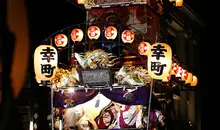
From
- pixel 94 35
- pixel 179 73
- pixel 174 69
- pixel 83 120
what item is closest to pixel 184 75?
pixel 179 73

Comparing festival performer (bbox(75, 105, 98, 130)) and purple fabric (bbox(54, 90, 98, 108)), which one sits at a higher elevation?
purple fabric (bbox(54, 90, 98, 108))

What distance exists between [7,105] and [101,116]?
479 cm

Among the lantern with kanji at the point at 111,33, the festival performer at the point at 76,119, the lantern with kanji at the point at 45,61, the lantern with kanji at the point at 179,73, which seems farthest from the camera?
the lantern with kanji at the point at 179,73

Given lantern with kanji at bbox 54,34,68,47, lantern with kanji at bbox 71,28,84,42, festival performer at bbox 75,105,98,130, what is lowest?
festival performer at bbox 75,105,98,130

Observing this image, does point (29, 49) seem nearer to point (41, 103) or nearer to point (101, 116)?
point (41, 103)

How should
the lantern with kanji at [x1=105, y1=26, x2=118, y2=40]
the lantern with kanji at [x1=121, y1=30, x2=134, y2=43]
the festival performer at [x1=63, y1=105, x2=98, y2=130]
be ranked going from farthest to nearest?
the lantern with kanji at [x1=121, y1=30, x2=134, y2=43], the lantern with kanji at [x1=105, y1=26, x2=118, y2=40], the festival performer at [x1=63, y1=105, x2=98, y2=130]

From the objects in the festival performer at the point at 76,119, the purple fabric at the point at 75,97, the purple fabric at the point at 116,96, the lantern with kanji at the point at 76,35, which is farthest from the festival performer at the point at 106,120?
the lantern with kanji at the point at 76,35

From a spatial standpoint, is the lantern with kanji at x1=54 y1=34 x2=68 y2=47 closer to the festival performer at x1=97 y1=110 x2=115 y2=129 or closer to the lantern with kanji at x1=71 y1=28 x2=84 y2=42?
the lantern with kanji at x1=71 y1=28 x2=84 y2=42

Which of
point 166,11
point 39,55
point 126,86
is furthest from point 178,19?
point 39,55

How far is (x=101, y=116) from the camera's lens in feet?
49.4

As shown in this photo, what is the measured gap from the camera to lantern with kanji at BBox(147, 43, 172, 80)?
13.5m

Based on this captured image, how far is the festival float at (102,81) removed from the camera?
13812 millimetres

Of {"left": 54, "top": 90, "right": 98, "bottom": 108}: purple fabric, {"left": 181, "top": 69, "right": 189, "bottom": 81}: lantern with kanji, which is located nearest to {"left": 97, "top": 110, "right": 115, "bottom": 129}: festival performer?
{"left": 54, "top": 90, "right": 98, "bottom": 108}: purple fabric

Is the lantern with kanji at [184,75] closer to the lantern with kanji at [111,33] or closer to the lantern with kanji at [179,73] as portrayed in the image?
the lantern with kanji at [179,73]
